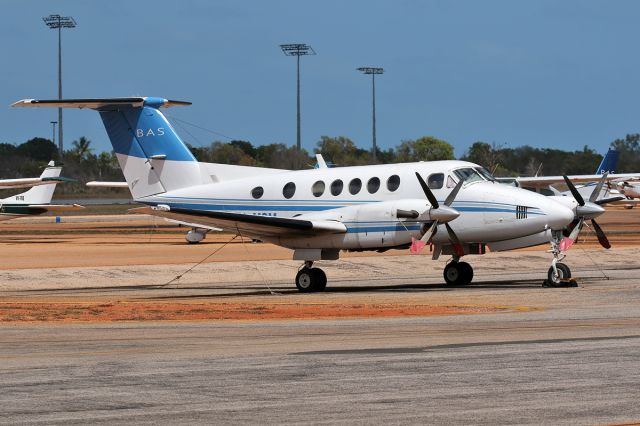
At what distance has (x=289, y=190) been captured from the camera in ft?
106

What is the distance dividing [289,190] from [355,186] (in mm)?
2025

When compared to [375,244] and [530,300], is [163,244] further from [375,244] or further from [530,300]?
[530,300]

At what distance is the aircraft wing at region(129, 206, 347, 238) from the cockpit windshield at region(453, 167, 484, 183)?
3.27 metres

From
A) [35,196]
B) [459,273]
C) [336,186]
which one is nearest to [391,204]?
[336,186]

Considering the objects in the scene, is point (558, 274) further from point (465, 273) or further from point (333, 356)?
point (333, 356)

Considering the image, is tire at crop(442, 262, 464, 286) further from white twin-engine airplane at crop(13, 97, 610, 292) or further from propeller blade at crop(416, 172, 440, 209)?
propeller blade at crop(416, 172, 440, 209)

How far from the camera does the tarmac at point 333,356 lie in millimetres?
11812

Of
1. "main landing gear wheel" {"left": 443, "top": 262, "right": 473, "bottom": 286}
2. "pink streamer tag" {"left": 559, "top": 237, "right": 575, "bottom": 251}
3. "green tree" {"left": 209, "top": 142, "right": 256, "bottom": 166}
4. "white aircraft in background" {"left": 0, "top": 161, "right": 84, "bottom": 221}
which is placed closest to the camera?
"pink streamer tag" {"left": 559, "top": 237, "right": 575, "bottom": 251}

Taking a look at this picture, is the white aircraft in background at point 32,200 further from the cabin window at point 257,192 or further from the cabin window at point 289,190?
the cabin window at point 289,190

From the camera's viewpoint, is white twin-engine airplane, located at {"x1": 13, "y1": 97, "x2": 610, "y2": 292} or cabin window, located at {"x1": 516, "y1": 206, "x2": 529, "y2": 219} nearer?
cabin window, located at {"x1": 516, "y1": 206, "x2": 529, "y2": 219}

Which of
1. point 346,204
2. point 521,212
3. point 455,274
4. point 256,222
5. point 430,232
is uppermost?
point 346,204

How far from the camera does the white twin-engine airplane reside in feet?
99.0

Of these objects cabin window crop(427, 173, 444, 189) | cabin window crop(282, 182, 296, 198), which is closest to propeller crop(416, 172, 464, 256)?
cabin window crop(427, 173, 444, 189)

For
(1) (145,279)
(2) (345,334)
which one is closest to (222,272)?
(1) (145,279)
